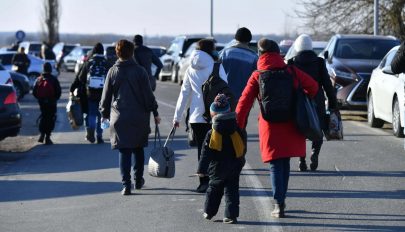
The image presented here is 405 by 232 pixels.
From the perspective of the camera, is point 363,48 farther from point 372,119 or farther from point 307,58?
point 307,58

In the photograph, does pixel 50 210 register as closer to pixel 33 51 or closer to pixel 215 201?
pixel 215 201

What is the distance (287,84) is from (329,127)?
2.40 metres

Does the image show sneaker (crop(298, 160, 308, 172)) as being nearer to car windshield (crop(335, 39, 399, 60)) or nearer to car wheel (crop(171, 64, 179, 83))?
car windshield (crop(335, 39, 399, 60))

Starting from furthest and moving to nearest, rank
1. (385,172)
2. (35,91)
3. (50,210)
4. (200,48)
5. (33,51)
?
(33,51) → (35,91) → (385,172) → (200,48) → (50,210)

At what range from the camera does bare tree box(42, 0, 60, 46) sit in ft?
267

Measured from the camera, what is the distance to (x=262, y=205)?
1047cm

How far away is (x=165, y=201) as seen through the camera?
10812mm

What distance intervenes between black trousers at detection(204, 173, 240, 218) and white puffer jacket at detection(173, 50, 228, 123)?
170 centimetres

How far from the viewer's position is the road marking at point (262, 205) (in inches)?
367

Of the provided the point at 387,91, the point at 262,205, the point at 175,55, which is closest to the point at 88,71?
the point at 387,91

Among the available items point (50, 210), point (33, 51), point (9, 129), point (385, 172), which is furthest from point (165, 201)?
point (33, 51)

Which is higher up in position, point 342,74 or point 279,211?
point 279,211

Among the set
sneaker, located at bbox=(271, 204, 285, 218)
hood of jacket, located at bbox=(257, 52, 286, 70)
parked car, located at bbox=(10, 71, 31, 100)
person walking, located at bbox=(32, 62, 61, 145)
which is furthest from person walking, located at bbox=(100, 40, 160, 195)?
parked car, located at bbox=(10, 71, 31, 100)

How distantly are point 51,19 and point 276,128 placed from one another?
7403 centimetres
